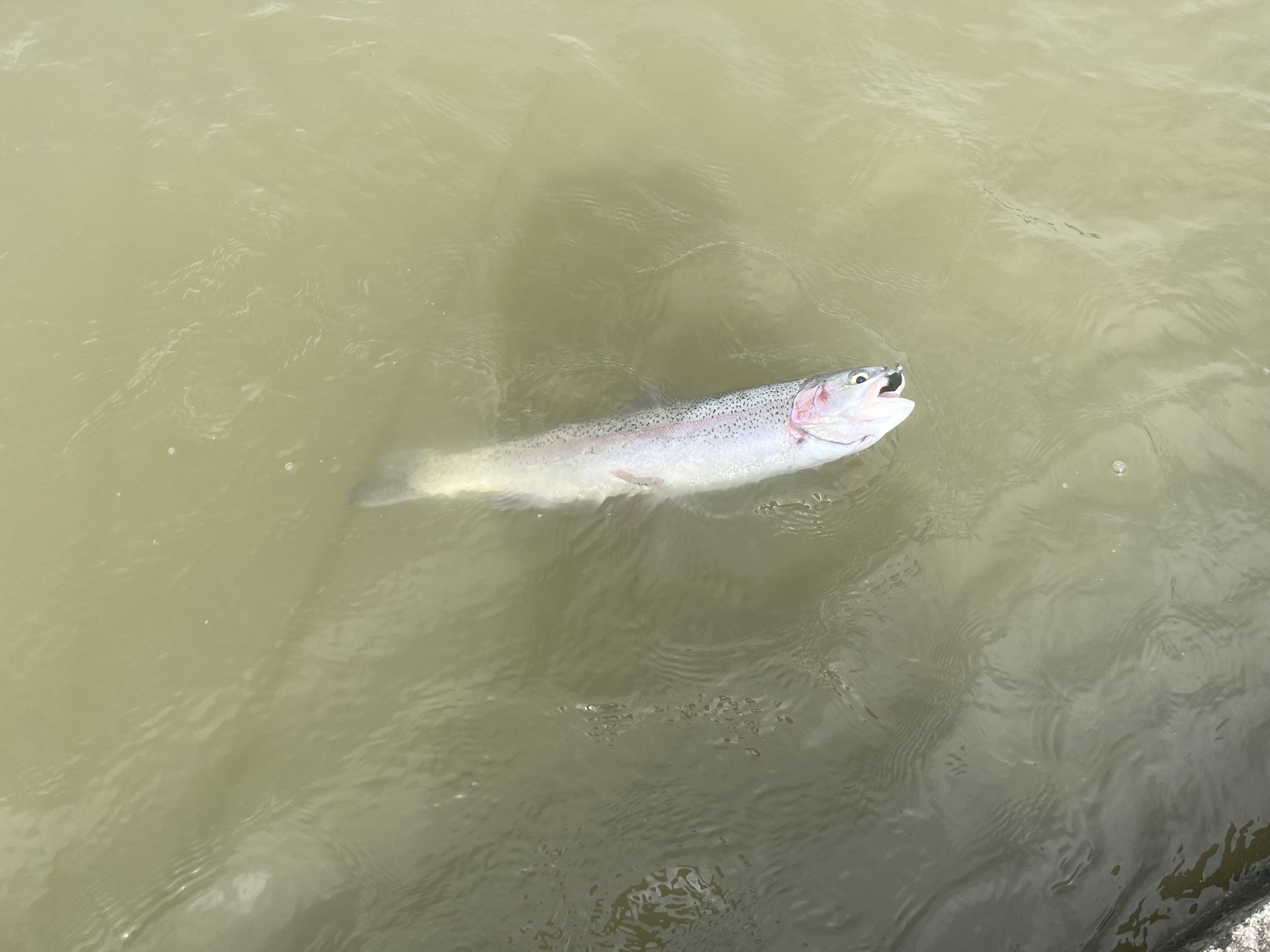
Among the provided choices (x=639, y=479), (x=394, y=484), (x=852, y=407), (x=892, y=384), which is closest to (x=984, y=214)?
(x=892, y=384)

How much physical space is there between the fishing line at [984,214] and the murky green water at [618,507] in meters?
0.03

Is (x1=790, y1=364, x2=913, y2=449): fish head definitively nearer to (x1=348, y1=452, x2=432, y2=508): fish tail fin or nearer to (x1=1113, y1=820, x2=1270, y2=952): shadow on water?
(x1=348, y1=452, x2=432, y2=508): fish tail fin

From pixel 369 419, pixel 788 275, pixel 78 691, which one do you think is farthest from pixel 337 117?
pixel 78 691

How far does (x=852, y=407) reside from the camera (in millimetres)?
4531

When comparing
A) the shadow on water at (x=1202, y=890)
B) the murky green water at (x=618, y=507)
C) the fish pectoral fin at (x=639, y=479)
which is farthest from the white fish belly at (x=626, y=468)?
the shadow on water at (x=1202, y=890)

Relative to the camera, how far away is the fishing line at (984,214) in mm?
5391

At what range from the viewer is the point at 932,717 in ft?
13.8

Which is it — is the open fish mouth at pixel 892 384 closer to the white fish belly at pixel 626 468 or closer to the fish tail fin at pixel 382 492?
the white fish belly at pixel 626 468

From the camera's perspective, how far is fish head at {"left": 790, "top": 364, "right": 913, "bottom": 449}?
453 centimetres

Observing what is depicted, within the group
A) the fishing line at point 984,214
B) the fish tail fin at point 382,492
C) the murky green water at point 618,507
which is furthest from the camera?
the fishing line at point 984,214

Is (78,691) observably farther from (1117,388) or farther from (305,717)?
(1117,388)

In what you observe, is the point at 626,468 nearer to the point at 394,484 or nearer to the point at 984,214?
the point at 394,484

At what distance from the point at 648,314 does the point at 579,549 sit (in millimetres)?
1765

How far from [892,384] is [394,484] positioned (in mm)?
3151
